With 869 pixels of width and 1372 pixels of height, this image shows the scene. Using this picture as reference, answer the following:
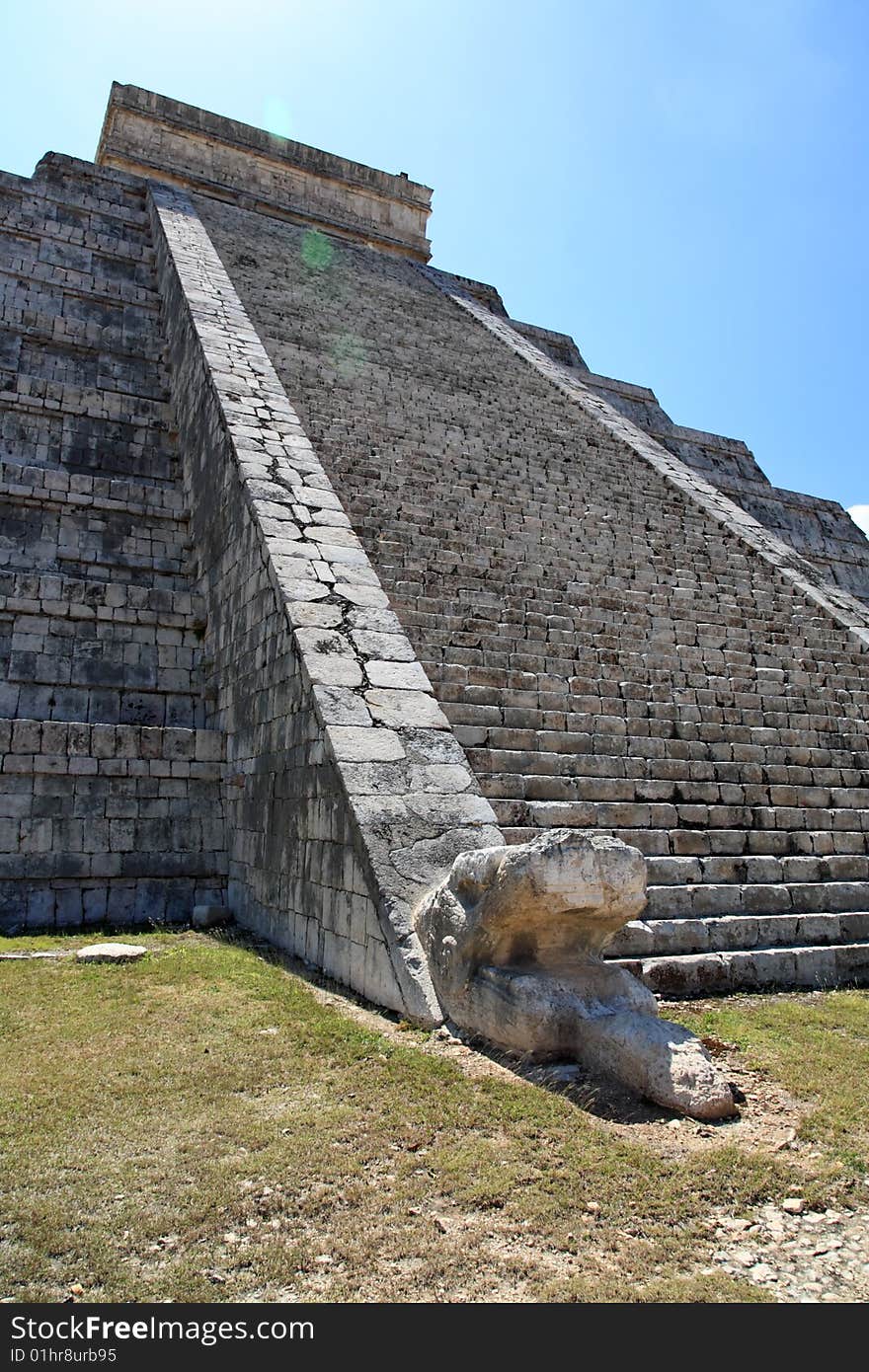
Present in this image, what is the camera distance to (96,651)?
26.1 ft

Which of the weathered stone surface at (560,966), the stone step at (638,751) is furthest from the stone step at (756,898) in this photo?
the weathered stone surface at (560,966)

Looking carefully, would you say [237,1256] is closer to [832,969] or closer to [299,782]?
[299,782]

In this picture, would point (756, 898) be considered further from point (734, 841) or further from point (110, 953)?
point (110, 953)

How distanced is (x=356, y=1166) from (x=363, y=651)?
3520mm

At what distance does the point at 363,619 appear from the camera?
19.9 feet

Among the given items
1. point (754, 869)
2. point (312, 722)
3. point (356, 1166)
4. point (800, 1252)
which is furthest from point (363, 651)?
point (800, 1252)

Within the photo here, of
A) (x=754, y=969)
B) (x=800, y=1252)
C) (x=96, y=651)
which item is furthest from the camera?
(x=96, y=651)

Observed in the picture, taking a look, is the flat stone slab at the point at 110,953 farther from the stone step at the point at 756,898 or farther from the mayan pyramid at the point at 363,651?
the stone step at the point at 756,898

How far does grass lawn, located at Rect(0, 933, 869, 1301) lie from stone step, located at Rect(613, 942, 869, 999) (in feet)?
1.94

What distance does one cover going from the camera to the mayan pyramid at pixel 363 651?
5.34 metres

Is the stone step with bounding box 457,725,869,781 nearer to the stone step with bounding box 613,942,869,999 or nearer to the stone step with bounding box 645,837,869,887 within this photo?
the stone step with bounding box 645,837,869,887

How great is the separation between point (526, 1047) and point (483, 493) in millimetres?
7444

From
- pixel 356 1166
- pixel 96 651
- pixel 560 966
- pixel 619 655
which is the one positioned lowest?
pixel 356 1166

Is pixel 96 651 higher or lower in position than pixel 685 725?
higher
